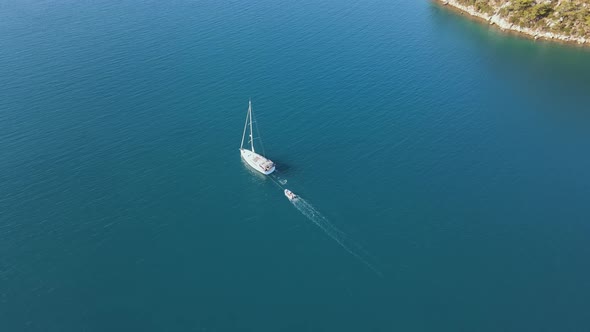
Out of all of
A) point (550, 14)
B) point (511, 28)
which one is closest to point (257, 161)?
point (511, 28)

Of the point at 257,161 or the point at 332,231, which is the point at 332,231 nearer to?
the point at 332,231

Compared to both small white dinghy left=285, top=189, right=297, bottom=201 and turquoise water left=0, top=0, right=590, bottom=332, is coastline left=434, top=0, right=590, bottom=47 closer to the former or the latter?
turquoise water left=0, top=0, right=590, bottom=332

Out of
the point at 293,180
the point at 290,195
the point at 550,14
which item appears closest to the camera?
the point at 290,195

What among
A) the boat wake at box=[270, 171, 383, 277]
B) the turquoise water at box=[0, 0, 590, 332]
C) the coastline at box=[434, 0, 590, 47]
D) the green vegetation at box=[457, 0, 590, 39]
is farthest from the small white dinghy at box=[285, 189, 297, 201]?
the green vegetation at box=[457, 0, 590, 39]

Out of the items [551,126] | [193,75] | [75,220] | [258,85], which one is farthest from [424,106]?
[75,220]

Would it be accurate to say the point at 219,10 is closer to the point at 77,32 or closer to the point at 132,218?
the point at 77,32

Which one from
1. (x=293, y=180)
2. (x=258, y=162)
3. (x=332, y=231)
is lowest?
(x=332, y=231)
